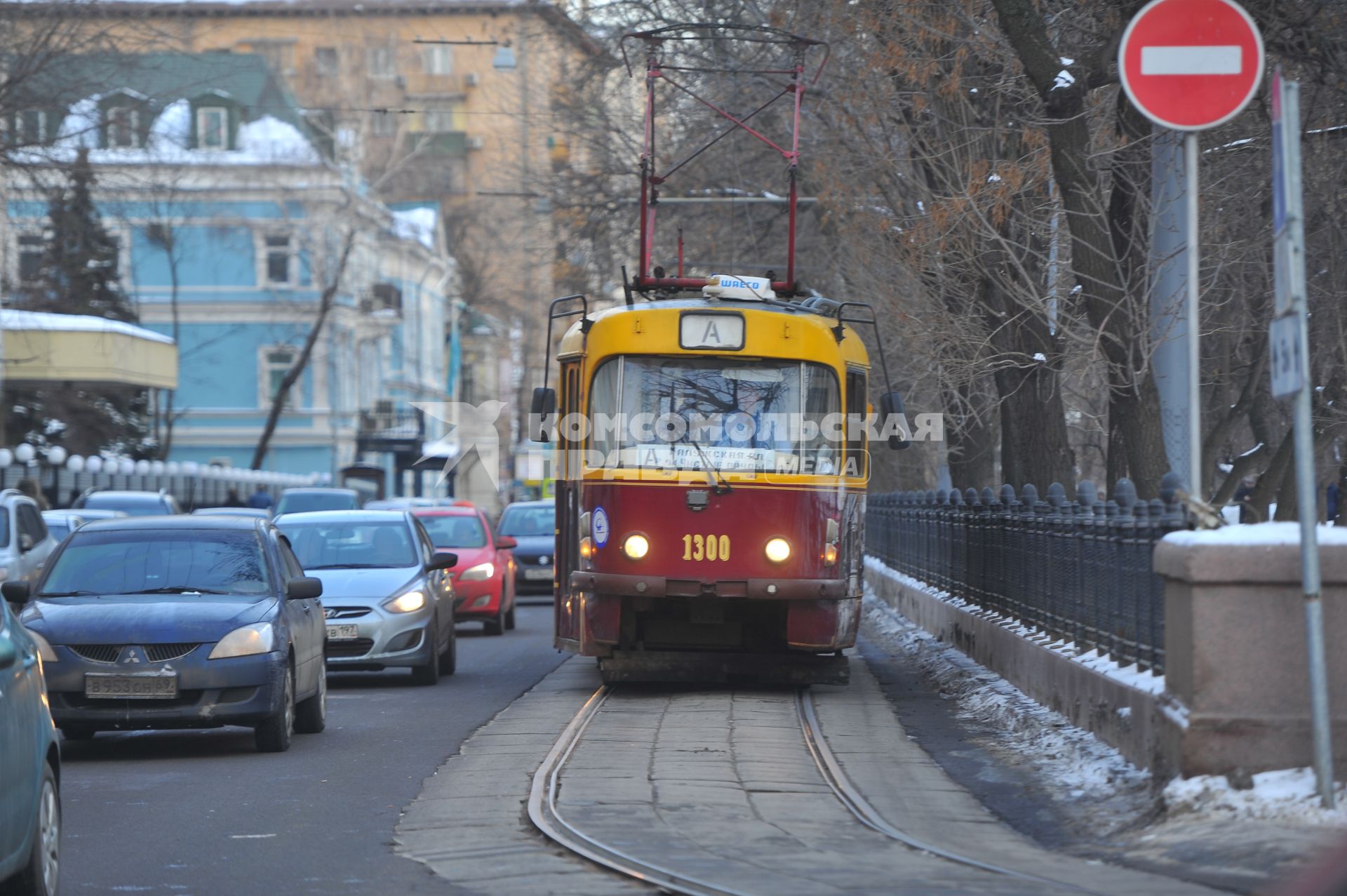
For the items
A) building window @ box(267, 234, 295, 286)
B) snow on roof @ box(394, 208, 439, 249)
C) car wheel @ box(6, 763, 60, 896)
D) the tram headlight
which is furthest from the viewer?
snow on roof @ box(394, 208, 439, 249)

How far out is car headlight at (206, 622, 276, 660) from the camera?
11.8 m

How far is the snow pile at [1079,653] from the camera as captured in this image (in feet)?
32.4

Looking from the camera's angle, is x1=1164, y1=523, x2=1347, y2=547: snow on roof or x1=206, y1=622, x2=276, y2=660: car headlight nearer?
x1=1164, y1=523, x2=1347, y2=547: snow on roof

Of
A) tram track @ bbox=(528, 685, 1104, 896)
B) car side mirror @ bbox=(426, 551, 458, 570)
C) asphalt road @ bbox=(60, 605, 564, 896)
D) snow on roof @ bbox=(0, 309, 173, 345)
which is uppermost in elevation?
snow on roof @ bbox=(0, 309, 173, 345)

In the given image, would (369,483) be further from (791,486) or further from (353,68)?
(791,486)

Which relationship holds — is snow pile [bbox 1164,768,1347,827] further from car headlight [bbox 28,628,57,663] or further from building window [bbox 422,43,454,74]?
building window [bbox 422,43,454,74]

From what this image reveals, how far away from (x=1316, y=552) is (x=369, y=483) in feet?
197

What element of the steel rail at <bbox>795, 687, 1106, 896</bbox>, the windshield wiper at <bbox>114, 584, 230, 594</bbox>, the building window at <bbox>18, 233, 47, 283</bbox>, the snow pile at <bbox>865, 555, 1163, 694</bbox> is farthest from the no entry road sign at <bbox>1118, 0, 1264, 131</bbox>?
the building window at <bbox>18, 233, 47, 283</bbox>

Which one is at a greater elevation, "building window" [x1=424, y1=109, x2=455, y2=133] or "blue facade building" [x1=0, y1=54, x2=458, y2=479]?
"building window" [x1=424, y1=109, x2=455, y2=133]

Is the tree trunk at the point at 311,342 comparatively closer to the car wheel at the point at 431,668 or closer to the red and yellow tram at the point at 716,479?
the car wheel at the point at 431,668

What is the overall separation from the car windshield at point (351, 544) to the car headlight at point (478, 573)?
5609 mm

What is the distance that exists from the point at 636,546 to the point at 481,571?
992 centimetres

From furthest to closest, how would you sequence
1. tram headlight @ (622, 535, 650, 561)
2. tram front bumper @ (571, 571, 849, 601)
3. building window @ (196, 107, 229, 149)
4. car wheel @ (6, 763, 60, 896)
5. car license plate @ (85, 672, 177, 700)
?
building window @ (196, 107, 229, 149)
tram headlight @ (622, 535, 650, 561)
tram front bumper @ (571, 571, 849, 601)
car license plate @ (85, 672, 177, 700)
car wheel @ (6, 763, 60, 896)

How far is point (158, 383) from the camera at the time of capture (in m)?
48.8
